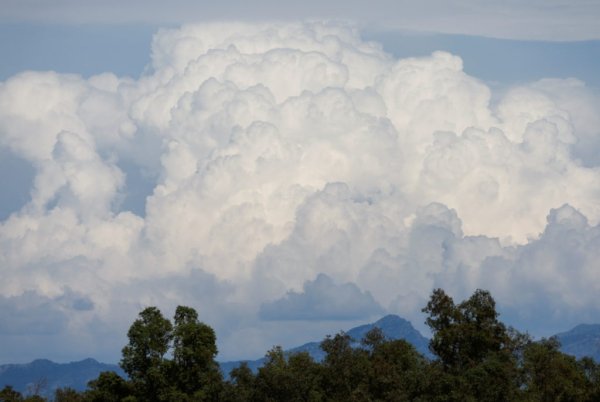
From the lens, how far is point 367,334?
176 meters

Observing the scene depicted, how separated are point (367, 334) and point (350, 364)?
578 inches

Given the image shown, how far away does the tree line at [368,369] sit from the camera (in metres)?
155

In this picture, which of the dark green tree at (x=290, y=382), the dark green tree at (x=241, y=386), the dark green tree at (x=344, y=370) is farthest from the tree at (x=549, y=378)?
the dark green tree at (x=241, y=386)

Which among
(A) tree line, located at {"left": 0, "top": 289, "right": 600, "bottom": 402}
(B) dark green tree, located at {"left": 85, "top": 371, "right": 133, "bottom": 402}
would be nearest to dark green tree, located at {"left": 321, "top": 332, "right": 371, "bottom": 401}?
(A) tree line, located at {"left": 0, "top": 289, "right": 600, "bottom": 402}

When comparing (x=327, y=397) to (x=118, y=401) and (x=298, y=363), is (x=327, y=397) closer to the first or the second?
(x=298, y=363)

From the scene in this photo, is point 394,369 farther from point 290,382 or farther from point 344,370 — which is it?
point 290,382

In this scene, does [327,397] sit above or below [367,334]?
below

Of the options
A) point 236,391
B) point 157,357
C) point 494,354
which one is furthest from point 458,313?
point 157,357

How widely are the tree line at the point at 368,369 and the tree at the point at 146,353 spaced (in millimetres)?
142

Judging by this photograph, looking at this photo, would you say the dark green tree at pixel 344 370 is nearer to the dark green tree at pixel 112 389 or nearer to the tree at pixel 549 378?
the tree at pixel 549 378

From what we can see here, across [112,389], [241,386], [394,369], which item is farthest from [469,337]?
[112,389]

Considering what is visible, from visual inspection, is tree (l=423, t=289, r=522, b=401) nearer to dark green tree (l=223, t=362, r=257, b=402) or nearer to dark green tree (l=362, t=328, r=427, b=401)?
dark green tree (l=362, t=328, r=427, b=401)

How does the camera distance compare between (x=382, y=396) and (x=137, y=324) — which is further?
(x=137, y=324)

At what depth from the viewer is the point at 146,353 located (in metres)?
170
